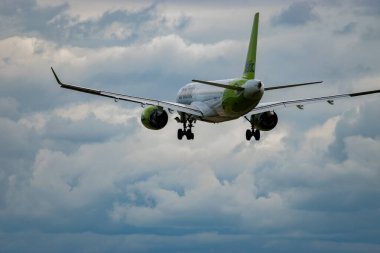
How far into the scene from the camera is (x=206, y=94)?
122m

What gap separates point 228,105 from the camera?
116m

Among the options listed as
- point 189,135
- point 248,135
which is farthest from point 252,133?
point 189,135

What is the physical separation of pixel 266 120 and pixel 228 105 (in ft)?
17.9

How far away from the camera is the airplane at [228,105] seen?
113875 mm

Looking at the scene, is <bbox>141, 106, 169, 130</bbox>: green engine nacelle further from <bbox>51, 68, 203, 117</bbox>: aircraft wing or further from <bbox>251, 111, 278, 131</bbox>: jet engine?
<bbox>251, 111, 278, 131</bbox>: jet engine

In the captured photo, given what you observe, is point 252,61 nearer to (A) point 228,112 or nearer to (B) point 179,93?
(A) point 228,112

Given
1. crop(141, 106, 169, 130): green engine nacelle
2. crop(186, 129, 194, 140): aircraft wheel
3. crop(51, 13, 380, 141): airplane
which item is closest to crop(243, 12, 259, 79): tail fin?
crop(51, 13, 380, 141): airplane

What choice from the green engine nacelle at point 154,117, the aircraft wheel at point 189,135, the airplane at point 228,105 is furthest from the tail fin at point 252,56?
the aircraft wheel at point 189,135

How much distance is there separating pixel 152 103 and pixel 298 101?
50.0 ft

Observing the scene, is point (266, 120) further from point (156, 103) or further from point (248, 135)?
point (156, 103)

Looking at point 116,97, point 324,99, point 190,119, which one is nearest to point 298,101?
point 324,99

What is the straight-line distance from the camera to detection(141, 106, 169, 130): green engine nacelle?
119m

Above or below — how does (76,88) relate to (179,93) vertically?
below

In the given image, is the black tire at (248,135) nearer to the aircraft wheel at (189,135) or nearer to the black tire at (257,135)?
the black tire at (257,135)
